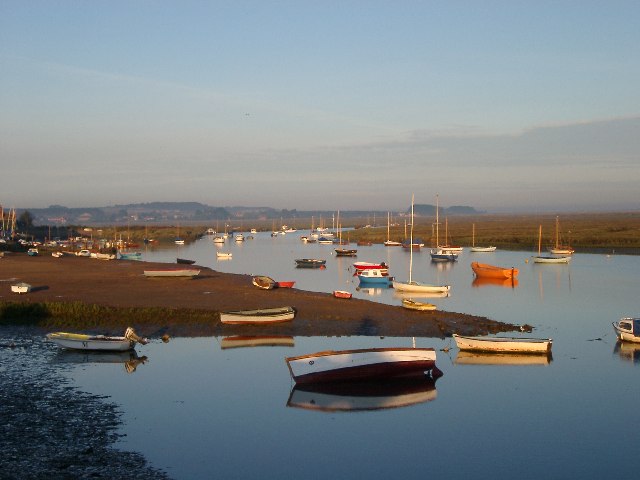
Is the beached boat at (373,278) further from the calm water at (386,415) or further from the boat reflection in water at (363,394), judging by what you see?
the boat reflection in water at (363,394)

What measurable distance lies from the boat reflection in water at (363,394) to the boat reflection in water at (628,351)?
371 inches

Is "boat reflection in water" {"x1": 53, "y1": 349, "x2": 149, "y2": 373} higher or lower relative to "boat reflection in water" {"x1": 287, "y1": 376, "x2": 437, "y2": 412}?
higher

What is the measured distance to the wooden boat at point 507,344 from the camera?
28.9 meters

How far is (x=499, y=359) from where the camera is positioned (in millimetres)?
28688

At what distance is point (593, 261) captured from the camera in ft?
249

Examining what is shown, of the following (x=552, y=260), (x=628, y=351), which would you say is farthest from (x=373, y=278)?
(x=552, y=260)

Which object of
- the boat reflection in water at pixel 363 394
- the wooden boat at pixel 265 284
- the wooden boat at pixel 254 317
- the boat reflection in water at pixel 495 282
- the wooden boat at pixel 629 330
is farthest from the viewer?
the boat reflection in water at pixel 495 282

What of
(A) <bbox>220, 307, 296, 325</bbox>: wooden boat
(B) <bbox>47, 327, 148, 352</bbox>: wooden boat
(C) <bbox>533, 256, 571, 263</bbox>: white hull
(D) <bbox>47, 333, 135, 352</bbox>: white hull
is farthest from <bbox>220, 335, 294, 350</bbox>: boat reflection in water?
(C) <bbox>533, 256, 571, 263</bbox>: white hull

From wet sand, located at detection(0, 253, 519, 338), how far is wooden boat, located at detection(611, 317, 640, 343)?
4920 millimetres

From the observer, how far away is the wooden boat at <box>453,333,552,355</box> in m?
28.9

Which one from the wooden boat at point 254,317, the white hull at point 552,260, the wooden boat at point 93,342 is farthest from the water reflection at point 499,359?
the white hull at point 552,260

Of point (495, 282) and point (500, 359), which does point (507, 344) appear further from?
point (495, 282)

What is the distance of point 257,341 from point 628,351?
16.2 metres

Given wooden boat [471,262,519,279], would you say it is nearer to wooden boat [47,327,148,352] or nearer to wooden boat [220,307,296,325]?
wooden boat [220,307,296,325]
